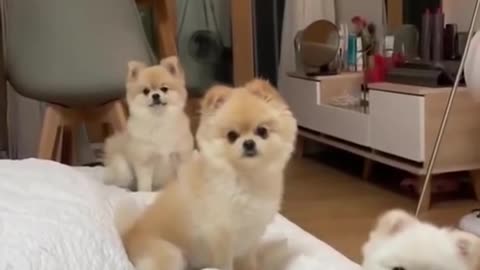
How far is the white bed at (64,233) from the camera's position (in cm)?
97

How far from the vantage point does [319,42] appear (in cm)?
350

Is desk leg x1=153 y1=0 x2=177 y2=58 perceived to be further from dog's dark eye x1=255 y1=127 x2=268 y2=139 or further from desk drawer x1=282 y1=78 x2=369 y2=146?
dog's dark eye x1=255 y1=127 x2=268 y2=139

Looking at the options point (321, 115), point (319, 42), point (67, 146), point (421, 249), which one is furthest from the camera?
point (319, 42)

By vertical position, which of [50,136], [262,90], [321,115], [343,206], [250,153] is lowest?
[343,206]

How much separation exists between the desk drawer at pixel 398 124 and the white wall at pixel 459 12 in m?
0.50

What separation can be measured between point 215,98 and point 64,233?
39 centimetres

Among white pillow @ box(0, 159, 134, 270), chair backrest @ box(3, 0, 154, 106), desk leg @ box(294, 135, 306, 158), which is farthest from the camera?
desk leg @ box(294, 135, 306, 158)

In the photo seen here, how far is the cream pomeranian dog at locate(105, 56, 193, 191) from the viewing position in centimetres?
208

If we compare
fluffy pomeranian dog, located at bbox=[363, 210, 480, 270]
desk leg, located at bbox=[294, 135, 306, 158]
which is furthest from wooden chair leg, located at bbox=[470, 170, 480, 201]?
fluffy pomeranian dog, located at bbox=[363, 210, 480, 270]

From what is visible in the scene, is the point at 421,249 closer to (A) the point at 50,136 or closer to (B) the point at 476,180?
(A) the point at 50,136

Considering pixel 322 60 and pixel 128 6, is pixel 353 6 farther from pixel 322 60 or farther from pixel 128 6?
pixel 128 6

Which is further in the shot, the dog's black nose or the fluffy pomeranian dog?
the dog's black nose

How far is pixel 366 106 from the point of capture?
10.2 feet

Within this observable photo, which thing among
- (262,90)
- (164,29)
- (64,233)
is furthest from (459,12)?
(64,233)
